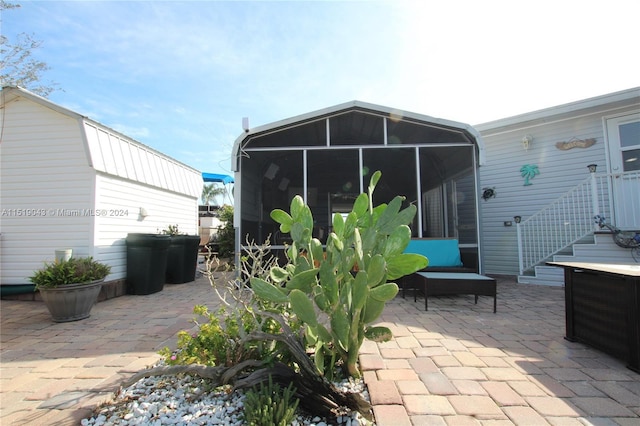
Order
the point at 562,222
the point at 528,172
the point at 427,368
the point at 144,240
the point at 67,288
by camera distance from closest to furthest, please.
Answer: the point at 427,368
the point at 67,288
the point at 144,240
the point at 562,222
the point at 528,172

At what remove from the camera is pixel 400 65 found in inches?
207

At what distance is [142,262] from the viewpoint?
524cm

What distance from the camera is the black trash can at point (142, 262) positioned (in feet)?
17.2

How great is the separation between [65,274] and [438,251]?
18.4 ft

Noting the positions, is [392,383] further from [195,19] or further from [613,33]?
[613,33]

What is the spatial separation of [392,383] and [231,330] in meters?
1.17

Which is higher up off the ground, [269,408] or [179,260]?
[179,260]

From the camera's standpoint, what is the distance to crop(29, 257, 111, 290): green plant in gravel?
139 inches

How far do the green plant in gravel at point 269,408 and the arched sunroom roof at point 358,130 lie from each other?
181 inches

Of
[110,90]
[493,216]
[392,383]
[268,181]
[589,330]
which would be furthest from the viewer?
[268,181]

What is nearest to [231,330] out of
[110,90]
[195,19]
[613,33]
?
[195,19]

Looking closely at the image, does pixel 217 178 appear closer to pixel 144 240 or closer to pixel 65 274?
pixel 144 240

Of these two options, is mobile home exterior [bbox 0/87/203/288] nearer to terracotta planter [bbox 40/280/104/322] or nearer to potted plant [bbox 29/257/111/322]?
potted plant [bbox 29/257/111/322]

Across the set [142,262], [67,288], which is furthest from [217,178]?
[67,288]
